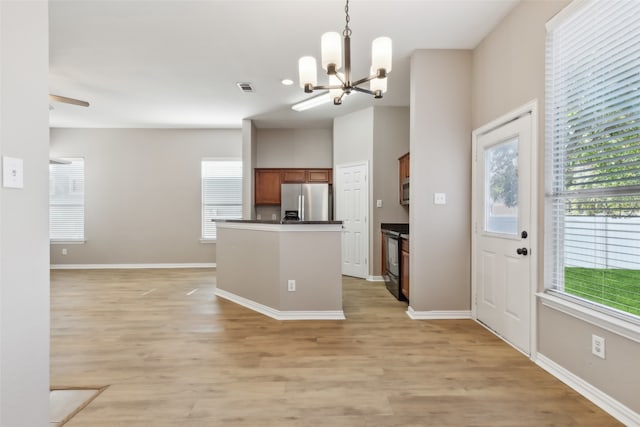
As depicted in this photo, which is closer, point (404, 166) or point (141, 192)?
point (404, 166)

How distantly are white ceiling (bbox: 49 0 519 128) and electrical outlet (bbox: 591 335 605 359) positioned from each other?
8.57 feet

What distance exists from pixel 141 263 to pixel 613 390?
7.27 meters

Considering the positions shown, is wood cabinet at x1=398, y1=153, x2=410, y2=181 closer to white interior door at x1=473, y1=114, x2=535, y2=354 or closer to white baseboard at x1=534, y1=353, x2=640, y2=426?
white interior door at x1=473, y1=114, x2=535, y2=354

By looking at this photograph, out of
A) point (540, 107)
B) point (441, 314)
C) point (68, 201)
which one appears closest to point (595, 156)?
point (540, 107)

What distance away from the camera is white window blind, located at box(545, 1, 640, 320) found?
1789mm

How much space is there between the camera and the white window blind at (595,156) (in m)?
1.79

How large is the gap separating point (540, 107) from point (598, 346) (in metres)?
1.64

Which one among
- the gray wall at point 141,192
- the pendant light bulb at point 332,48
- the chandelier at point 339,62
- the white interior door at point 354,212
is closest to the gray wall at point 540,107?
the chandelier at point 339,62

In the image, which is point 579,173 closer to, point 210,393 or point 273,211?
point 210,393

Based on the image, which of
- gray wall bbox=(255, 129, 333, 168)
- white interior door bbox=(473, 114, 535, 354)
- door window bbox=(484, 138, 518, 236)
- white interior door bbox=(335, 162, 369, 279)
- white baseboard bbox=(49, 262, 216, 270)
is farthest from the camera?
gray wall bbox=(255, 129, 333, 168)

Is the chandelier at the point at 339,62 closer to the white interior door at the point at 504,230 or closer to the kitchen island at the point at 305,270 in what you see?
the white interior door at the point at 504,230

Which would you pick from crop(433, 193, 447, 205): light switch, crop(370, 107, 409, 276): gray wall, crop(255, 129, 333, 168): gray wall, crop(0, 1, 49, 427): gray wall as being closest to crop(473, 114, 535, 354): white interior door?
crop(433, 193, 447, 205): light switch

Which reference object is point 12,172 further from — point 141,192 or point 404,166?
point 141,192

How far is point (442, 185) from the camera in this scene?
11.4 ft
